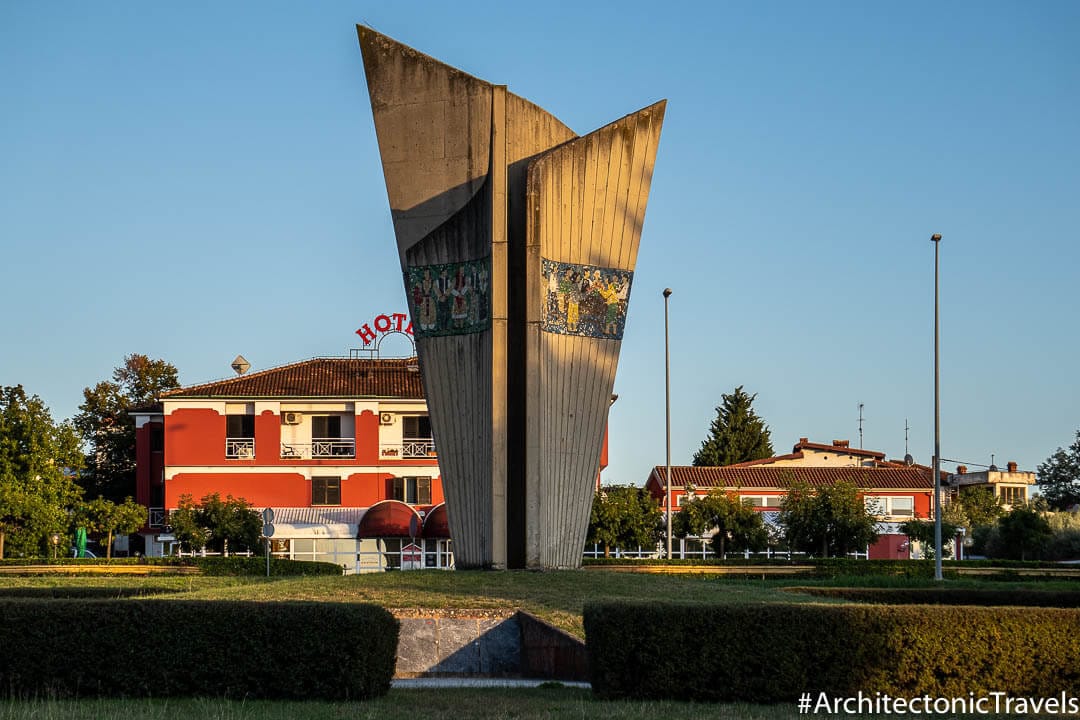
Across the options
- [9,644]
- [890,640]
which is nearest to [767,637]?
[890,640]

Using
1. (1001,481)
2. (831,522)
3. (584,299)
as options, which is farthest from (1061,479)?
(584,299)

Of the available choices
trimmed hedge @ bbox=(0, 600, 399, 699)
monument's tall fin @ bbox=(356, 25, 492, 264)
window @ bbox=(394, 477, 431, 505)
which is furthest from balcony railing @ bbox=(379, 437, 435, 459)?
trimmed hedge @ bbox=(0, 600, 399, 699)

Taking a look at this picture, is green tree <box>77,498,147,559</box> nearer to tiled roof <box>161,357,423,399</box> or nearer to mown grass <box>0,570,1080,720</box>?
tiled roof <box>161,357,423,399</box>

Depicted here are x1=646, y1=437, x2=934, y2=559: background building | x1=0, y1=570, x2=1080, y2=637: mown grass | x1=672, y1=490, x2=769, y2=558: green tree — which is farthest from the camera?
x1=646, y1=437, x2=934, y2=559: background building

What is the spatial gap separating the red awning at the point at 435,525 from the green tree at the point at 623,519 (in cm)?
611

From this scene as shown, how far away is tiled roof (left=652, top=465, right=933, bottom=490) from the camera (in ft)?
205

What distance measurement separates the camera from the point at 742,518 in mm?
48156

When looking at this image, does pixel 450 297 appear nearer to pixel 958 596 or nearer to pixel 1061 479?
pixel 958 596

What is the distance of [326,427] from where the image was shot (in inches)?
2111

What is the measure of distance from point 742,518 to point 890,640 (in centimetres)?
A: 3641

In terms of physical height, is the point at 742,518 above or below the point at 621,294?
below

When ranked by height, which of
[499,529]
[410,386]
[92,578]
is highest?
[410,386]

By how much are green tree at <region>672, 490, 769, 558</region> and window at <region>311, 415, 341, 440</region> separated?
14.7 metres

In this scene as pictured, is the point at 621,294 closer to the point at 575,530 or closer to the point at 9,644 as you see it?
the point at 575,530
